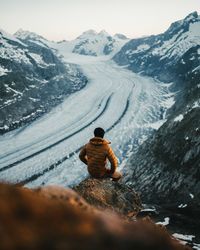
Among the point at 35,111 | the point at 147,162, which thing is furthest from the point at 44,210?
the point at 35,111

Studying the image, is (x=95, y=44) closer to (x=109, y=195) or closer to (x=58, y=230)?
(x=109, y=195)

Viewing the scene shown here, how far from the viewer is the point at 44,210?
7.54ft

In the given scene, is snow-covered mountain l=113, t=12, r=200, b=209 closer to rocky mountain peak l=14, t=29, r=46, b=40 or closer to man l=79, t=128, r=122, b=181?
man l=79, t=128, r=122, b=181

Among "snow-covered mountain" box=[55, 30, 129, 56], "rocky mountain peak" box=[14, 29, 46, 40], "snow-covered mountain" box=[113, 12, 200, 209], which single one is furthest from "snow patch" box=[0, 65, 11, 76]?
"rocky mountain peak" box=[14, 29, 46, 40]

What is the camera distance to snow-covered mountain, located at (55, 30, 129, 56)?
135 m

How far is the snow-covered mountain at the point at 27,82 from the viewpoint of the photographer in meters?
40.5

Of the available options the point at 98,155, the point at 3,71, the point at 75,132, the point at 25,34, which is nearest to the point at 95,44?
the point at 25,34

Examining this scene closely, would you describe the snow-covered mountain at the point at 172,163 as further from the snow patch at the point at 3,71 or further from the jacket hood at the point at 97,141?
the snow patch at the point at 3,71

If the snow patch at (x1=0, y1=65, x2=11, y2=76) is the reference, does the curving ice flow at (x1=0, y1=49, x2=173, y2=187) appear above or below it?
below

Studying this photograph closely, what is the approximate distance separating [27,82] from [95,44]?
10522 centimetres

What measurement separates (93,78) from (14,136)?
35.1 meters

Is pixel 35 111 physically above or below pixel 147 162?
below

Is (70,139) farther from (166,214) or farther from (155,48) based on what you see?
(155,48)

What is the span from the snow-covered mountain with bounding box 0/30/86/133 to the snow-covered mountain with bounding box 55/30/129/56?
233ft
